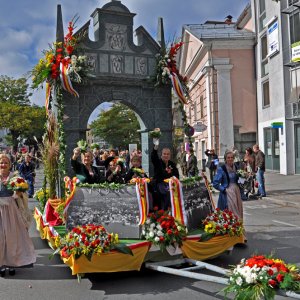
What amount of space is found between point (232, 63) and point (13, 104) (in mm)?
28534

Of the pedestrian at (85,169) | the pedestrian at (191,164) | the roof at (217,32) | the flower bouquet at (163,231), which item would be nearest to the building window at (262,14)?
the roof at (217,32)

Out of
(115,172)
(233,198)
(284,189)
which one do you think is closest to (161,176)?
(115,172)

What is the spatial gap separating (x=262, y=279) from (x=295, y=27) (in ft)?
66.9

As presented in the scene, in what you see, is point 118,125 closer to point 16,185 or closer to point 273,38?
point 273,38

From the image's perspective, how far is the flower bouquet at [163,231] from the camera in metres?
5.94

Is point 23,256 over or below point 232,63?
below

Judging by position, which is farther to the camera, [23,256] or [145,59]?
[145,59]

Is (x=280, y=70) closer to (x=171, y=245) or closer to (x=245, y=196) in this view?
(x=245, y=196)

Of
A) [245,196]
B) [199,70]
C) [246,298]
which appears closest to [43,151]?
[246,298]

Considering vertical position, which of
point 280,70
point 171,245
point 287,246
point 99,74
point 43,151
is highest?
point 280,70

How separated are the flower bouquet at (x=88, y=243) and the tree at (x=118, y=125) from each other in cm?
4249

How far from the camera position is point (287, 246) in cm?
754

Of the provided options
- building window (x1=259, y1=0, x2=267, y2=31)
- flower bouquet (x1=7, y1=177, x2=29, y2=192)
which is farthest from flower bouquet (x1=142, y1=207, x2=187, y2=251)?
building window (x1=259, y1=0, x2=267, y2=31)

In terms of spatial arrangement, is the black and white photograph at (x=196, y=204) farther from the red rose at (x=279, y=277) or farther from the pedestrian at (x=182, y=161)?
the red rose at (x=279, y=277)
